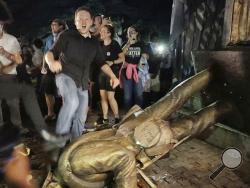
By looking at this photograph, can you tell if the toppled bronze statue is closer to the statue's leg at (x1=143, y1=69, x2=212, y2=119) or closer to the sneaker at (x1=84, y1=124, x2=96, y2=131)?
the statue's leg at (x1=143, y1=69, x2=212, y2=119)

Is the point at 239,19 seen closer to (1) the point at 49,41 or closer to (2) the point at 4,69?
(2) the point at 4,69

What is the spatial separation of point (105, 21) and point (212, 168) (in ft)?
13.9

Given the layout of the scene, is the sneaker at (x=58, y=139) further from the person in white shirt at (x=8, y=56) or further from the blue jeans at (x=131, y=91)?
the blue jeans at (x=131, y=91)

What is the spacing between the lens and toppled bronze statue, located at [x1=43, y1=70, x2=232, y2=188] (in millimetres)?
3557

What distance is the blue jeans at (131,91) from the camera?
7852 mm

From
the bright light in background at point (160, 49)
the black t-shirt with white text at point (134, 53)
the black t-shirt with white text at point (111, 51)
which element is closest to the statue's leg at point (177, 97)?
the black t-shirt with white text at point (111, 51)

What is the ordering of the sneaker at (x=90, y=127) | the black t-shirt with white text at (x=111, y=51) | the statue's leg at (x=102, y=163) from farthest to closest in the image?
the black t-shirt with white text at (x=111, y=51) < the sneaker at (x=90, y=127) < the statue's leg at (x=102, y=163)

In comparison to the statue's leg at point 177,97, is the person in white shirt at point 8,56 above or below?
above

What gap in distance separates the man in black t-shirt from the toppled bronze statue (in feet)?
3.93

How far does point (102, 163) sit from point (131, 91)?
14.8 ft

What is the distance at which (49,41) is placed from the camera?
8.26m

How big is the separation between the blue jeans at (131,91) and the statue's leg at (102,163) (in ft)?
13.9

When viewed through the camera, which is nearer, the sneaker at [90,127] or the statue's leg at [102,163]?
the statue's leg at [102,163]

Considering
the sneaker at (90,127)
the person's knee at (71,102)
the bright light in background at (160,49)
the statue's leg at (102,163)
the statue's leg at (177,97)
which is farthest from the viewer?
the bright light in background at (160,49)
